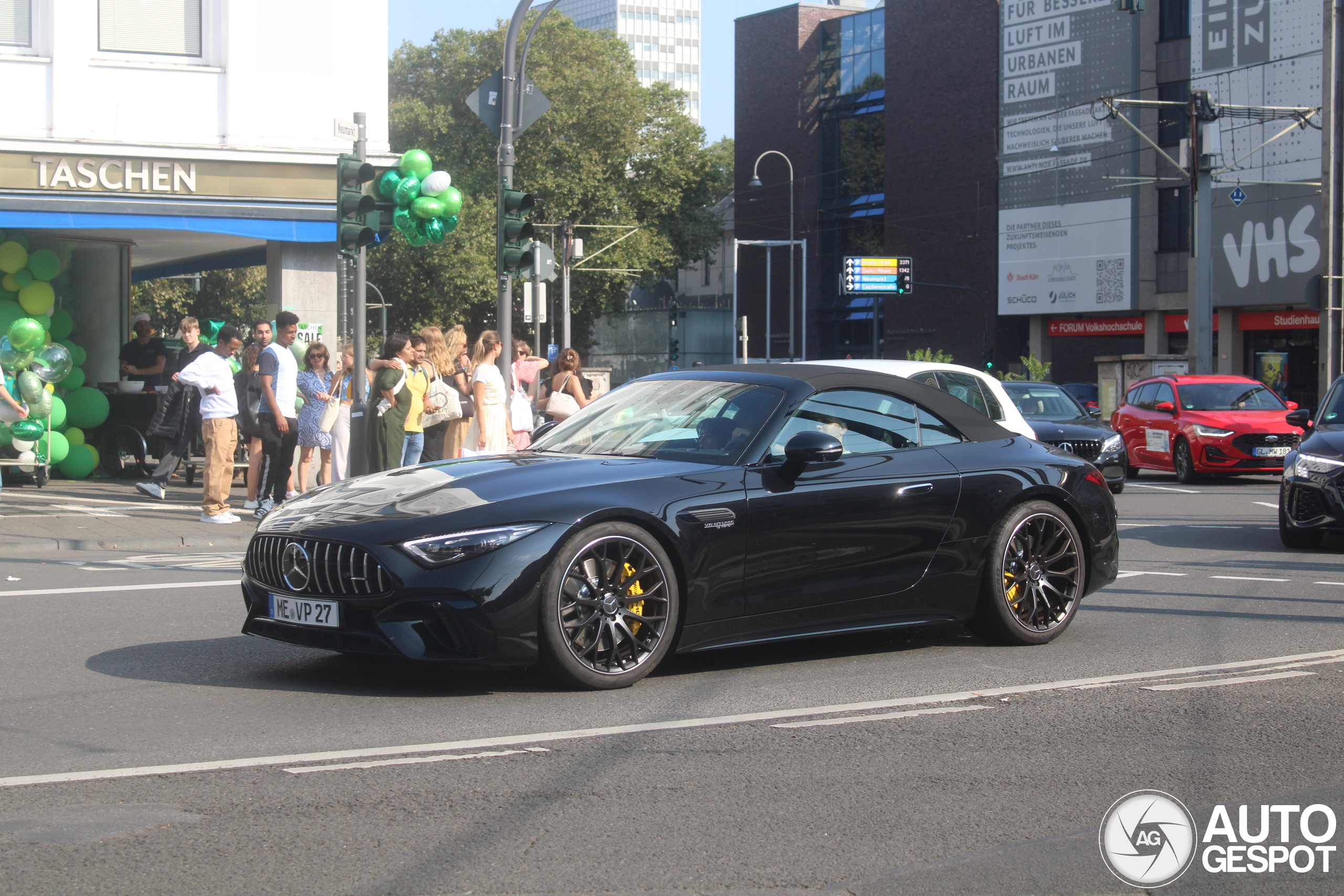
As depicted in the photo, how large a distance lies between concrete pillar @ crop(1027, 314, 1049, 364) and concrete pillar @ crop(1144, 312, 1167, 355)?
18.5ft

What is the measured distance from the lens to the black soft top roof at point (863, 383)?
6.96 meters

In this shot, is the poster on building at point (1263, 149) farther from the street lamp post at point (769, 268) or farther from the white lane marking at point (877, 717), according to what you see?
the white lane marking at point (877, 717)

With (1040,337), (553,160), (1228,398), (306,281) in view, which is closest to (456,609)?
(306,281)

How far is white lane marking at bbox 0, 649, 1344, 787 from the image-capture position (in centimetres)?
473

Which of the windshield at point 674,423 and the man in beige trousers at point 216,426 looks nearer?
the windshield at point 674,423

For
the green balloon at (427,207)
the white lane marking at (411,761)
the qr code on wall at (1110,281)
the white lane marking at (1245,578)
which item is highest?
the qr code on wall at (1110,281)

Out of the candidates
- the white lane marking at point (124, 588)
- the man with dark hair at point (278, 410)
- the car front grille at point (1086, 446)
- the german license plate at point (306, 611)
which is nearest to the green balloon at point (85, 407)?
the man with dark hair at point (278, 410)

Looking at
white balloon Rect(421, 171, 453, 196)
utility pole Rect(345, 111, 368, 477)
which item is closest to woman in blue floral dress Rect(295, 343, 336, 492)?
utility pole Rect(345, 111, 368, 477)

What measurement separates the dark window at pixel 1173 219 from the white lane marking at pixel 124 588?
1734 inches

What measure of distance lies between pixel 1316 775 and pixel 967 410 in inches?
117

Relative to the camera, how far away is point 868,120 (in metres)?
70.2

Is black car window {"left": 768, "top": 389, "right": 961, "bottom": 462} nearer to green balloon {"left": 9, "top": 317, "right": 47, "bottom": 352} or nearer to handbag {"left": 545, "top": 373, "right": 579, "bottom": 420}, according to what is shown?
handbag {"left": 545, "top": 373, "right": 579, "bottom": 420}

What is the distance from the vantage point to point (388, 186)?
14.1 m

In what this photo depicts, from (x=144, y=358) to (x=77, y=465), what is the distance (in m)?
1.76
